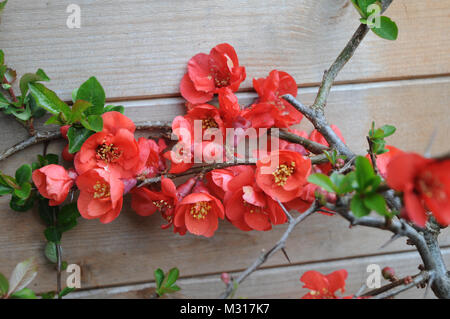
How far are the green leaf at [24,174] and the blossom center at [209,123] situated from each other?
0.33 meters

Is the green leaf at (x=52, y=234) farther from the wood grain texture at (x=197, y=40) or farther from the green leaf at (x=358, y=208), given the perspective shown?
the green leaf at (x=358, y=208)

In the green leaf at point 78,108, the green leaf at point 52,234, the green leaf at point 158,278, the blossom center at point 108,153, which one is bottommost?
the green leaf at point 158,278

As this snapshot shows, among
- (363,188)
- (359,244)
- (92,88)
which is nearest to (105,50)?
(92,88)

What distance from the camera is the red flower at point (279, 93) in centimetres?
68

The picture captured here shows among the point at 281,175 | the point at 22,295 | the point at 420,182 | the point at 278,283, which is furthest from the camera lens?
the point at 278,283

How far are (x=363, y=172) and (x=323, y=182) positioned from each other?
0.05m

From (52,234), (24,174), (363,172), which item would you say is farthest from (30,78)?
(363,172)

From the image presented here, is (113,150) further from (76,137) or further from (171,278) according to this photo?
(171,278)

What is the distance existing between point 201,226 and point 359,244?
392 millimetres

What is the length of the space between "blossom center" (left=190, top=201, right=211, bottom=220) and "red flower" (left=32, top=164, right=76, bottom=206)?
8.9 inches

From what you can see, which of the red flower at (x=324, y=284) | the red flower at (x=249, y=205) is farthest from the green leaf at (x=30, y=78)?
the red flower at (x=324, y=284)

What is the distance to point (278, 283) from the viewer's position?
822mm

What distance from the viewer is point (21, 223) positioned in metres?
0.75
